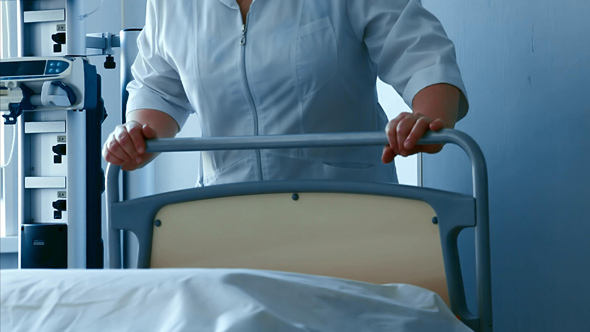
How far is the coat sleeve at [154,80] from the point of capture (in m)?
1.69

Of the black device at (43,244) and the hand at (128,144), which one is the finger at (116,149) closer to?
the hand at (128,144)

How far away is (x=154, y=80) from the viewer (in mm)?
1735

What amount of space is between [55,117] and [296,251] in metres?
1.72

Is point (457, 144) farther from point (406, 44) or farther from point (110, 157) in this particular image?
point (110, 157)

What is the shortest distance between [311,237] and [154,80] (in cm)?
65

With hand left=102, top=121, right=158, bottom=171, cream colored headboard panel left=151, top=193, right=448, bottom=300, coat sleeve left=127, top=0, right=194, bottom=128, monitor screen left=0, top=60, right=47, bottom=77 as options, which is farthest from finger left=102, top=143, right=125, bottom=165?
monitor screen left=0, top=60, right=47, bottom=77

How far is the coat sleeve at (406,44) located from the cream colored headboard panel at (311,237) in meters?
0.26

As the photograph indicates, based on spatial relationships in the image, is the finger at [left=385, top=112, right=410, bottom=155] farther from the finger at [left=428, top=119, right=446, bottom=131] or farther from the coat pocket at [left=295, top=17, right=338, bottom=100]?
the coat pocket at [left=295, top=17, right=338, bottom=100]

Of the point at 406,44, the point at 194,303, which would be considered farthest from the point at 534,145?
the point at 194,303

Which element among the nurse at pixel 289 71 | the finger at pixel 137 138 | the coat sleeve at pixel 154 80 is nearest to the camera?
the finger at pixel 137 138

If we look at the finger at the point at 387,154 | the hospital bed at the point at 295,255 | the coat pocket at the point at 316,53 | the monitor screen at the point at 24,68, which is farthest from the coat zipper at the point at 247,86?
the monitor screen at the point at 24,68

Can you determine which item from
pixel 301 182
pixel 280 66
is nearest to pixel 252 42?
pixel 280 66

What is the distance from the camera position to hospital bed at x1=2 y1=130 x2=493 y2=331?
2.87 feet

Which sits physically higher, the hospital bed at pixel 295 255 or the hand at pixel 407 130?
the hand at pixel 407 130
